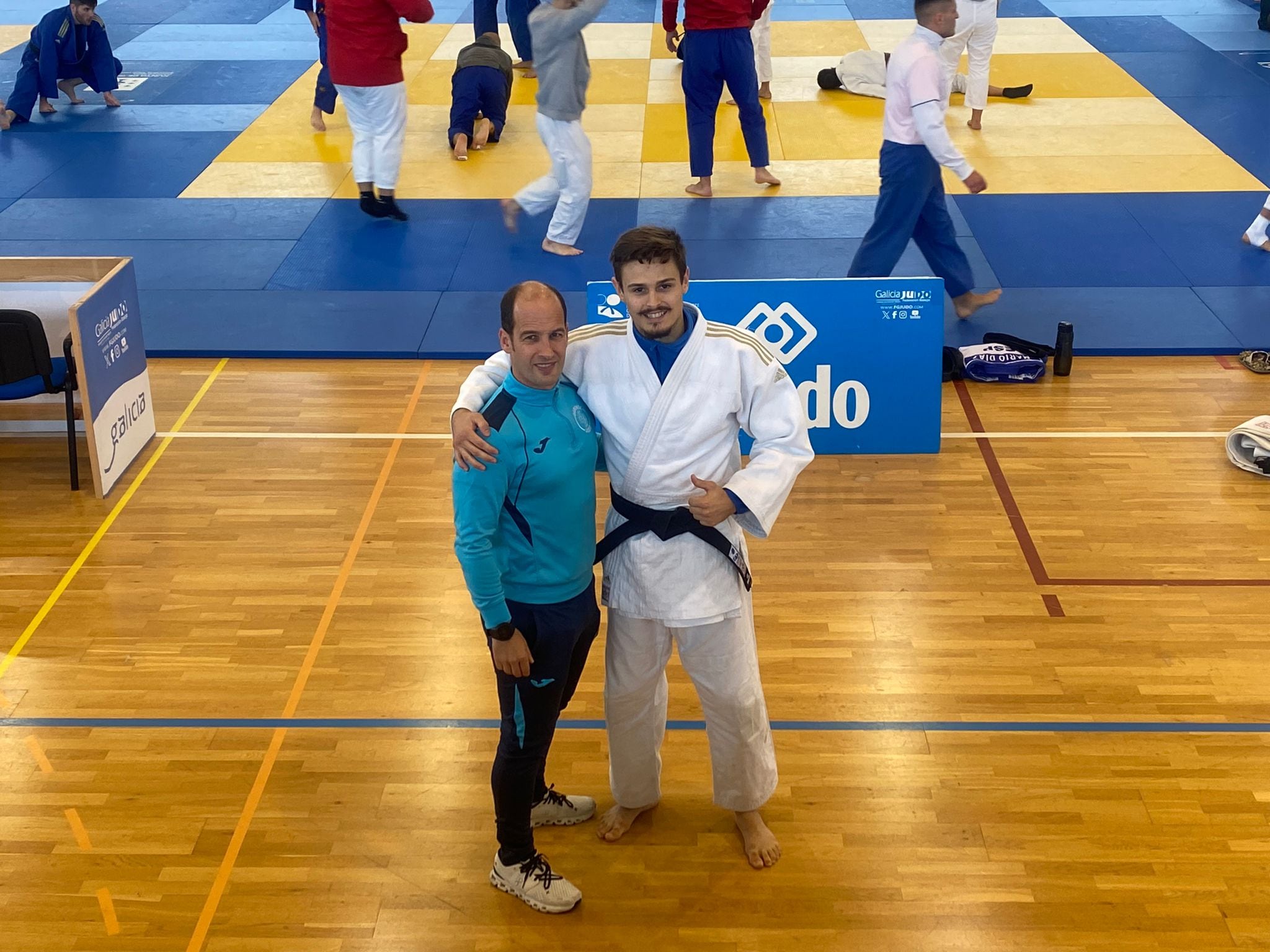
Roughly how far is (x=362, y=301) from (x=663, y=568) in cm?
551

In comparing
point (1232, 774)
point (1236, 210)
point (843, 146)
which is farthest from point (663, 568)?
point (843, 146)

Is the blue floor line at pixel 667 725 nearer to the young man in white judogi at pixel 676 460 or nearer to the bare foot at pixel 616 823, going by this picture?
the bare foot at pixel 616 823

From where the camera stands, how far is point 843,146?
38.1ft

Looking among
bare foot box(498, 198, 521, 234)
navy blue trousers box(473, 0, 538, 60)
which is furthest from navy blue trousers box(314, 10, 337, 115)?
bare foot box(498, 198, 521, 234)

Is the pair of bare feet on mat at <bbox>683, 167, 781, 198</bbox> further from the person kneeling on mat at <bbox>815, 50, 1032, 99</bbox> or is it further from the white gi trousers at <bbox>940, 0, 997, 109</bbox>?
the person kneeling on mat at <bbox>815, 50, 1032, 99</bbox>

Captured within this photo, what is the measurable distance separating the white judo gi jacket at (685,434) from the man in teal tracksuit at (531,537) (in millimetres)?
103

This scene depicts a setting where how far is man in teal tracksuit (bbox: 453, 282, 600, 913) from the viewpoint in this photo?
353cm

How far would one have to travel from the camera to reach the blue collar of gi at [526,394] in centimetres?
360

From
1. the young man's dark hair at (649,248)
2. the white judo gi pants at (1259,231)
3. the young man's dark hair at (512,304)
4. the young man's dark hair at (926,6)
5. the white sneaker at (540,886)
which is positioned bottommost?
the white sneaker at (540,886)

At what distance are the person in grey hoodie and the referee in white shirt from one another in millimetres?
2014

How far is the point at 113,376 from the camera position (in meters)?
6.78

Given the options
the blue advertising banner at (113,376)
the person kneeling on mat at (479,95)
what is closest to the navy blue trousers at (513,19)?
the person kneeling on mat at (479,95)

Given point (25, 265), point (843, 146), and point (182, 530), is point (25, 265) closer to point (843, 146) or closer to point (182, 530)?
point (182, 530)

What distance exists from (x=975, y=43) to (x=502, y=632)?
9.42m
